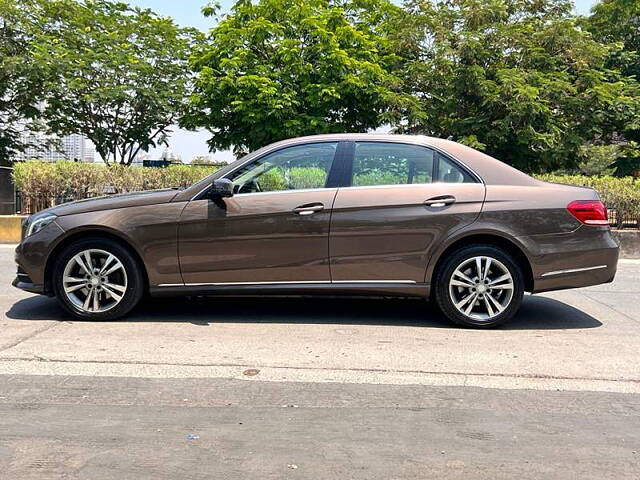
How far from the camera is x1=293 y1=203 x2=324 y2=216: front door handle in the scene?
5477 millimetres

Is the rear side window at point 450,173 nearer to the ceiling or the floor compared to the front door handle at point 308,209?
nearer to the ceiling

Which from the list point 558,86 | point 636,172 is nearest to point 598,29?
point 636,172

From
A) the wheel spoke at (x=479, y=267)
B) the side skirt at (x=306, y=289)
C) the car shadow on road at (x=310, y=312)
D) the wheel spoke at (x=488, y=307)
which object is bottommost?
the car shadow on road at (x=310, y=312)

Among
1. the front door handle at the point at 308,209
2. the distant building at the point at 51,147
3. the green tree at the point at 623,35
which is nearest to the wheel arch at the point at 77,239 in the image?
the front door handle at the point at 308,209

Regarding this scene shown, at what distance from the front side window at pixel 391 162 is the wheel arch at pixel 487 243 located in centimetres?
61

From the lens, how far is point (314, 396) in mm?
3877

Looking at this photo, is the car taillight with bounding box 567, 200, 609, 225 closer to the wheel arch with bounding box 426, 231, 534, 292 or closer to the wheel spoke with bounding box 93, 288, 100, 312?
the wheel arch with bounding box 426, 231, 534, 292

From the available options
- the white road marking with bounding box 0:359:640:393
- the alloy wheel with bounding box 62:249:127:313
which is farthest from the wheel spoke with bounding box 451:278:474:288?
the alloy wheel with bounding box 62:249:127:313

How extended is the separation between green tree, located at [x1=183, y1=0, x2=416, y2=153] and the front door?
12.4m

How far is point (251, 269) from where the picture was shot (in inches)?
219

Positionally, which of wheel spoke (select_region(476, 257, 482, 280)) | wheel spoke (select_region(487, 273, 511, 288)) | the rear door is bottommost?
wheel spoke (select_region(487, 273, 511, 288))

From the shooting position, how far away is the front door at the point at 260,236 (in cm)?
549

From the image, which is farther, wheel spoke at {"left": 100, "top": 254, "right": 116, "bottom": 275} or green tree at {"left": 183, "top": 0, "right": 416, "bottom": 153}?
green tree at {"left": 183, "top": 0, "right": 416, "bottom": 153}

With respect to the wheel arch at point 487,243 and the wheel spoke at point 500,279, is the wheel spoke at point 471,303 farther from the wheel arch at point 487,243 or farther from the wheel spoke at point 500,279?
the wheel arch at point 487,243
